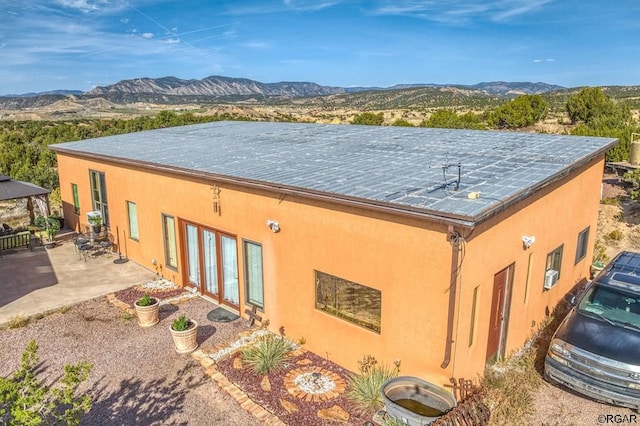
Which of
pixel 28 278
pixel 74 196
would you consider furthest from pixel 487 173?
pixel 74 196

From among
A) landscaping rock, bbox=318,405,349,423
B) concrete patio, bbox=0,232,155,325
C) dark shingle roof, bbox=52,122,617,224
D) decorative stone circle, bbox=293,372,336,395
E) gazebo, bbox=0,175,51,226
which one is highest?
dark shingle roof, bbox=52,122,617,224

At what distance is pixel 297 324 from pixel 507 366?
14.2ft

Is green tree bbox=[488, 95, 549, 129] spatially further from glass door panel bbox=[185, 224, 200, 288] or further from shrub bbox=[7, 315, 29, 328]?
shrub bbox=[7, 315, 29, 328]

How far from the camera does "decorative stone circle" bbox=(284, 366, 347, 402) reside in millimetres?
7775

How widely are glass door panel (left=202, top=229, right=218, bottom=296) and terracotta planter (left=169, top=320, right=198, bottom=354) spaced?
2379 mm

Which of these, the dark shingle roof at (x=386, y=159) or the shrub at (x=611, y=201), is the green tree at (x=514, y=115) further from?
the dark shingle roof at (x=386, y=159)

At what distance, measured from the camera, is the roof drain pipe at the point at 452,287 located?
658 cm

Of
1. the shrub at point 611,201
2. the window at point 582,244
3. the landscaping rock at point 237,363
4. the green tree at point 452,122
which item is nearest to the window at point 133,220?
the landscaping rock at point 237,363

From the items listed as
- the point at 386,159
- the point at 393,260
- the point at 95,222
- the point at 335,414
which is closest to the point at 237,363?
the point at 335,414

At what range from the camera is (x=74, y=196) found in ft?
59.1

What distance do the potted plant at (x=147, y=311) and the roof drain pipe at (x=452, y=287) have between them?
6653 millimetres

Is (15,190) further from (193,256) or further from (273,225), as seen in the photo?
(273,225)

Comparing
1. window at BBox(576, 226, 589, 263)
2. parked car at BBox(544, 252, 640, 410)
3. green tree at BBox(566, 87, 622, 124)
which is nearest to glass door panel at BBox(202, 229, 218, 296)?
parked car at BBox(544, 252, 640, 410)

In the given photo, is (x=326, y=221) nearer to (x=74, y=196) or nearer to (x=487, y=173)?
(x=487, y=173)
